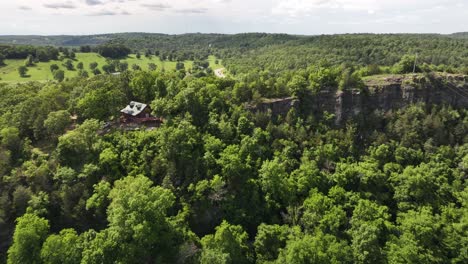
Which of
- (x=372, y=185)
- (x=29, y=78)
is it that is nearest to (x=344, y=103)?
(x=372, y=185)

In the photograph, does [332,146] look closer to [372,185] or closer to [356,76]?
[372,185]

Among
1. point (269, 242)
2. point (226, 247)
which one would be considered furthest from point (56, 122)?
point (269, 242)

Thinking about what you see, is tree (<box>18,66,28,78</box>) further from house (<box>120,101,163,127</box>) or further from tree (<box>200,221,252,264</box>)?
tree (<box>200,221,252,264</box>)

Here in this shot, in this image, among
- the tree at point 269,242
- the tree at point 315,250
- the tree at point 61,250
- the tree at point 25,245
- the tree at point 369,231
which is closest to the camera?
the tree at point 61,250

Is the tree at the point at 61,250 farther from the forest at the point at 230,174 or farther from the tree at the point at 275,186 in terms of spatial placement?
the tree at the point at 275,186

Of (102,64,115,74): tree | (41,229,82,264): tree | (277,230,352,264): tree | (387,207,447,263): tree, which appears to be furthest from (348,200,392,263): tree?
(102,64,115,74): tree

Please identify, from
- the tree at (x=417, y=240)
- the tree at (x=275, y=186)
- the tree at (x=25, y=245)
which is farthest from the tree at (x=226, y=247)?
the tree at (x=25, y=245)
